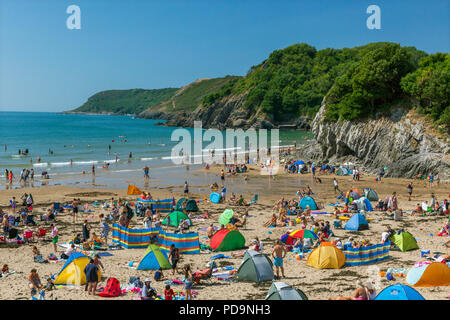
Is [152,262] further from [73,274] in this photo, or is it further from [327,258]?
[327,258]

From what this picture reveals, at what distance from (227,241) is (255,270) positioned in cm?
376

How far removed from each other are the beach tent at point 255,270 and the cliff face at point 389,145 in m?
25.1

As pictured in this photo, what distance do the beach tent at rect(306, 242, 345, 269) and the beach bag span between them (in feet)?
22.5

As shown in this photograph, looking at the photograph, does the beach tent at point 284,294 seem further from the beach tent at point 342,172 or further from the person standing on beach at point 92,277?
the beach tent at point 342,172

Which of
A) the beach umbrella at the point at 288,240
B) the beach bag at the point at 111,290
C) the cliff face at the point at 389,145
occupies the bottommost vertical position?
the beach bag at the point at 111,290

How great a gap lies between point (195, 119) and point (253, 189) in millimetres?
119900

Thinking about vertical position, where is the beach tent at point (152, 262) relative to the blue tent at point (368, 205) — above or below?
below

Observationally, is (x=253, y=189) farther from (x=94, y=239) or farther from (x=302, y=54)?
(x=302, y=54)

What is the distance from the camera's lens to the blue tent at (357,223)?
19922 mm

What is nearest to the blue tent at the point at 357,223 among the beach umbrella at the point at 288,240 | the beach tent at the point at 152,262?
the beach umbrella at the point at 288,240

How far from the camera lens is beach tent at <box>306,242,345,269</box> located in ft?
48.1

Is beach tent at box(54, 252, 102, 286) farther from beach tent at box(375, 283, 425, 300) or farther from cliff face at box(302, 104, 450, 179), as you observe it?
cliff face at box(302, 104, 450, 179)

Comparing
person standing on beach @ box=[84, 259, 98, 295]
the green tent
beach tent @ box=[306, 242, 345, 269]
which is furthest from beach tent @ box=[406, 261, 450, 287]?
the green tent
